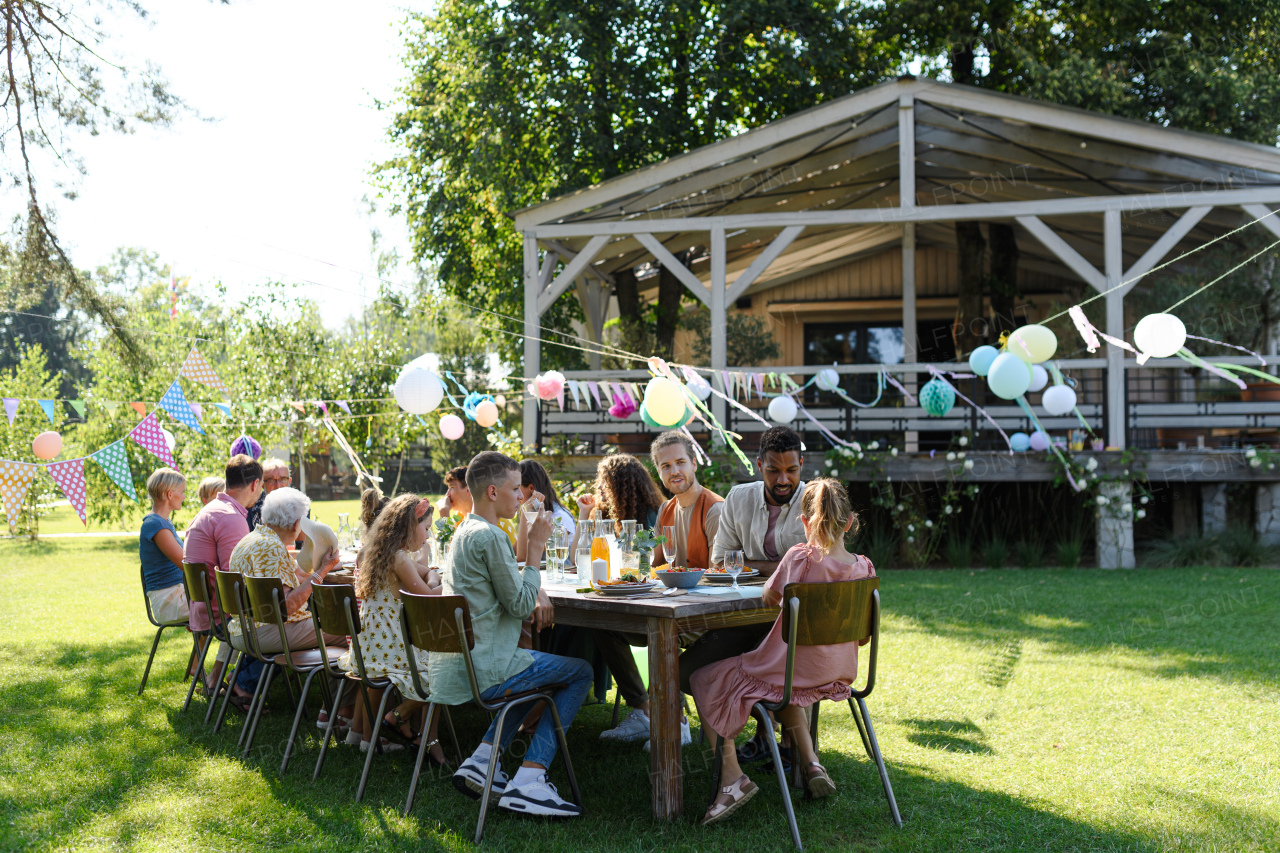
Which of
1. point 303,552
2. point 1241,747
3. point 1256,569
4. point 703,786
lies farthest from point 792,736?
point 1256,569

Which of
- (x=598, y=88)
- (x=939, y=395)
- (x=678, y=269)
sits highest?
(x=598, y=88)

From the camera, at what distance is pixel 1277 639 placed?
6.45m

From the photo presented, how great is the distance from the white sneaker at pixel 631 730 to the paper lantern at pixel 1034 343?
4.02 meters

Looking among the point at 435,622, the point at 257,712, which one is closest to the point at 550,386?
the point at 257,712

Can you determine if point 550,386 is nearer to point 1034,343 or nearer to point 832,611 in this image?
point 1034,343

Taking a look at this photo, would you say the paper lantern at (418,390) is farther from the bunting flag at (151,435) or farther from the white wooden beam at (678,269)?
the white wooden beam at (678,269)

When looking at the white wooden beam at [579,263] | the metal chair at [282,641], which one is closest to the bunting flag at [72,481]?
the metal chair at [282,641]

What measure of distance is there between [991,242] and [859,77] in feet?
12.7

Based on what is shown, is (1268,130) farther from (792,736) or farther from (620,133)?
(792,736)

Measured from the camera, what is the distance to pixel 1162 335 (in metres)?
6.07

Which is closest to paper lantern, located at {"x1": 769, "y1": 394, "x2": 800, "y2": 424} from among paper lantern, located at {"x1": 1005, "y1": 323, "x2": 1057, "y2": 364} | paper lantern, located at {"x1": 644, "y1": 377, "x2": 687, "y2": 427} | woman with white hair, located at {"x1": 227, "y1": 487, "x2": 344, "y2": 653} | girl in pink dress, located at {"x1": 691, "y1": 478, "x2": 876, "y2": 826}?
paper lantern, located at {"x1": 1005, "y1": 323, "x2": 1057, "y2": 364}

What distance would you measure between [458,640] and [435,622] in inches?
4.2

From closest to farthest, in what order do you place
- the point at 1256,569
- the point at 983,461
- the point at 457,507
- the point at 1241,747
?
the point at 1241,747, the point at 457,507, the point at 1256,569, the point at 983,461

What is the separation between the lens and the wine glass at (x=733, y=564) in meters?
4.17
